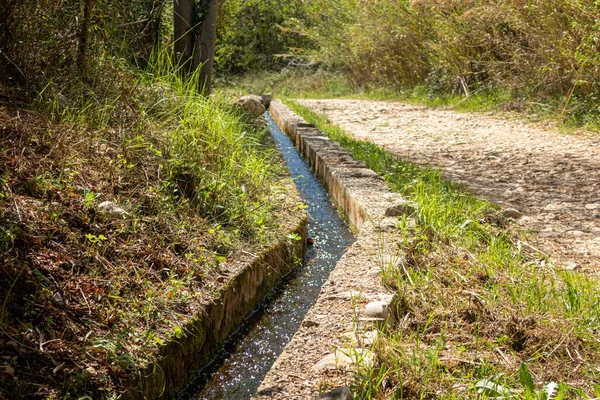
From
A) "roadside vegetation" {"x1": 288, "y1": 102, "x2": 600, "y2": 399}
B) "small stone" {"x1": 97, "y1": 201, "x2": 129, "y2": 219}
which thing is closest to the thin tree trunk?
"small stone" {"x1": 97, "y1": 201, "x2": 129, "y2": 219}

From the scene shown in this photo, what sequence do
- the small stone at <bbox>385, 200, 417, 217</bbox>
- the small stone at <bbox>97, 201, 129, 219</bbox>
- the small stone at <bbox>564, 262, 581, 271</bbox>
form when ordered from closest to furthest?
the small stone at <bbox>97, 201, 129, 219</bbox> < the small stone at <bbox>564, 262, 581, 271</bbox> < the small stone at <bbox>385, 200, 417, 217</bbox>

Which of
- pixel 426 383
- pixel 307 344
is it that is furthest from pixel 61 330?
pixel 426 383

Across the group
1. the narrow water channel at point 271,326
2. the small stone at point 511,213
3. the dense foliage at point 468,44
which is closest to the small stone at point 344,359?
the narrow water channel at point 271,326

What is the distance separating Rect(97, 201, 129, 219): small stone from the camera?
3.24m

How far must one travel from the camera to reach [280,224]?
427cm

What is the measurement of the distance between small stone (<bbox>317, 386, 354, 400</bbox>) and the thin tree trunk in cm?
301

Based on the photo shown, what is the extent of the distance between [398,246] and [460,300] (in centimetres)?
72

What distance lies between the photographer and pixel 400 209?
167 inches

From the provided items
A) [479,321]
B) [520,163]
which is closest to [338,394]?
[479,321]

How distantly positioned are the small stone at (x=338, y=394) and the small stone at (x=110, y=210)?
1.62 metres

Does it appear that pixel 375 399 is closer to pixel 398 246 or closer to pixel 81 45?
pixel 398 246

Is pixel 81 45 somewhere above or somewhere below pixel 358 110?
above

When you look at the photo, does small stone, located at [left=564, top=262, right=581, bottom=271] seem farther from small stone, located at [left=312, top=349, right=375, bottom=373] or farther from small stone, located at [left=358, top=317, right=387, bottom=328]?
small stone, located at [left=312, top=349, right=375, bottom=373]

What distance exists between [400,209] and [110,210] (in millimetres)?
1886
